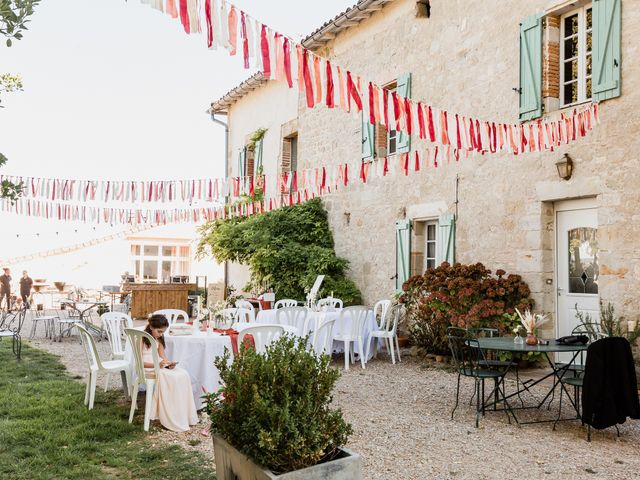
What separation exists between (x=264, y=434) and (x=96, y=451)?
1.98 metres

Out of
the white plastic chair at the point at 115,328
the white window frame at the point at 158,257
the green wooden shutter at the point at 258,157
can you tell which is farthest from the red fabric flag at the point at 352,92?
the white window frame at the point at 158,257

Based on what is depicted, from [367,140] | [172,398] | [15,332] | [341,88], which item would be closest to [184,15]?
[341,88]

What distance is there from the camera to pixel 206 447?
398 centimetres

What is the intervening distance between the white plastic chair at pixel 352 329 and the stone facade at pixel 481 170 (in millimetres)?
1643

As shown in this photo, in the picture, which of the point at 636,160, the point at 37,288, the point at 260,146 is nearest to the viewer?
the point at 636,160

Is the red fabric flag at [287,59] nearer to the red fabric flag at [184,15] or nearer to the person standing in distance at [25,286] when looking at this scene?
the red fabric flag at [184,15]

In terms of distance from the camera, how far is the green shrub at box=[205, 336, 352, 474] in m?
2.38

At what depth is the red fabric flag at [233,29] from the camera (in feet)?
10.6

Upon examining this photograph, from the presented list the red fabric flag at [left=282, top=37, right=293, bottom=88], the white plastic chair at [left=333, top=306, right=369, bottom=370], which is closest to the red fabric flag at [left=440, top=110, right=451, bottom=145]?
the red fabric flag at [left=282, top=37, right=293, bottom=88]

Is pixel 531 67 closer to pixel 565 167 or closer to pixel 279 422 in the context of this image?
pixel 565 167

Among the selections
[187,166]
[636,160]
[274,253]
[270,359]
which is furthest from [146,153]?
[270,359]

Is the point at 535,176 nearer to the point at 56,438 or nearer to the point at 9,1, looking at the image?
the point at 56,438

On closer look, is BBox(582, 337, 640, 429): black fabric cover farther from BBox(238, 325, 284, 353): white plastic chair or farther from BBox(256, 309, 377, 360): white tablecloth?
BBox(256, 309, 377, 360): white tablecloth

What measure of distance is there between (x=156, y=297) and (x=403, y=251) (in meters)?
6.31
